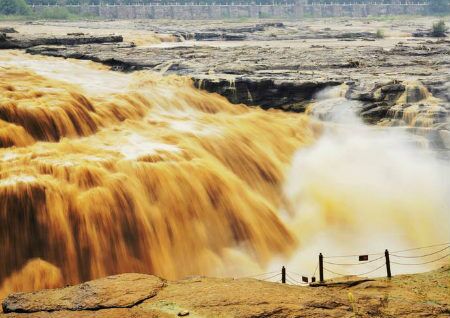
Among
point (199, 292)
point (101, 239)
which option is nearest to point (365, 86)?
point (101, 239)

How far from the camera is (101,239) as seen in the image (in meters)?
13.6

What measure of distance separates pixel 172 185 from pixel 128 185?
134cm

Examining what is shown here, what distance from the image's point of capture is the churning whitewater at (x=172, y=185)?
13430mm

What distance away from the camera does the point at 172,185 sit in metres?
15.9

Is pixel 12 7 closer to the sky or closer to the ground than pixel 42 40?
closer to the sky

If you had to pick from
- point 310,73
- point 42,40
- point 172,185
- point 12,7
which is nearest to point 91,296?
point 172,185

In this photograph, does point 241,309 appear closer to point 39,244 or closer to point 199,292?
point 199,292

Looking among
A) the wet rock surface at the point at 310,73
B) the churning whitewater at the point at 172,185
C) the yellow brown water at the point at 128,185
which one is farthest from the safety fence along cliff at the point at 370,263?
the wet rock surface at the point at 310,73

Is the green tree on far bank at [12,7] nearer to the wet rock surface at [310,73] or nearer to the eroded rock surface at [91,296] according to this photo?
the wet rock surface at [310,73]

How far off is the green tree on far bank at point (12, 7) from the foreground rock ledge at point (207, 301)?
8395 centimetres

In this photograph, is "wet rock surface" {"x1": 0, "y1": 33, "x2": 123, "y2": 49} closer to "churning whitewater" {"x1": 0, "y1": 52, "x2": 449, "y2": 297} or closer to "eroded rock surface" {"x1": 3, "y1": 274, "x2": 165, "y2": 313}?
"churning whitewater" {"x1": 0, "y1": 52, "x2": 449, "y2": 297}

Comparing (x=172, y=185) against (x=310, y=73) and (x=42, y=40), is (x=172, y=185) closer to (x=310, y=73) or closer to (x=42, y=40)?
(x=310, y=73)

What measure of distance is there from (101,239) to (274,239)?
4856 mm

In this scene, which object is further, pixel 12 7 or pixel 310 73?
pixel 12 7
